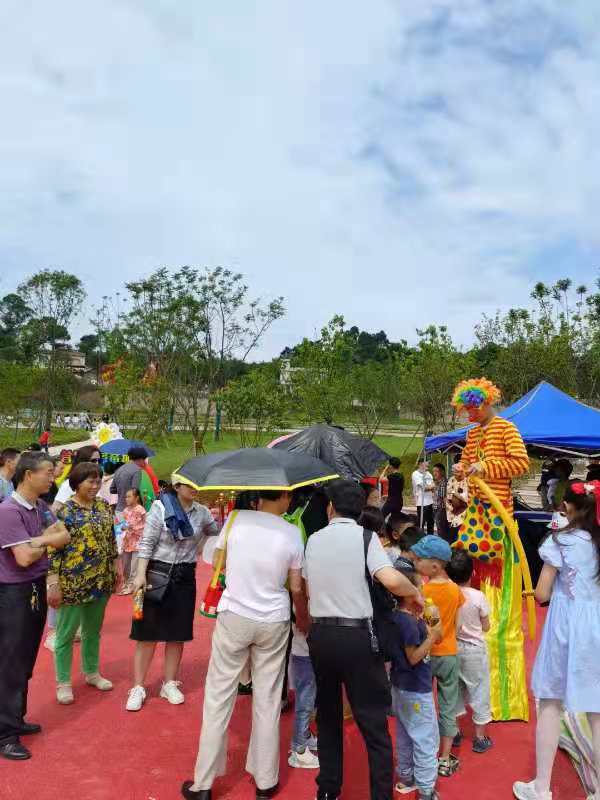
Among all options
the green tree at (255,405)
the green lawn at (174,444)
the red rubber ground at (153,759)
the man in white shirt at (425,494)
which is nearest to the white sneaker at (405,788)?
the red rubber ground at (153,759)

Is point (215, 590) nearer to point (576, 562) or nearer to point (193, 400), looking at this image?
point (576, 562)

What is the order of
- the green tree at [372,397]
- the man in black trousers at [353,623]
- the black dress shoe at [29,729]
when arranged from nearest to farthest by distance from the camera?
the man in black trousers at [353,623]
the black dress shoe at [29,729]
the green tree at [372,397]

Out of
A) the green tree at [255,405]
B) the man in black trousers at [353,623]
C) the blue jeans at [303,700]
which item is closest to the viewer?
the man in black trousers at [353,623]

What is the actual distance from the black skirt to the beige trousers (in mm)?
1171

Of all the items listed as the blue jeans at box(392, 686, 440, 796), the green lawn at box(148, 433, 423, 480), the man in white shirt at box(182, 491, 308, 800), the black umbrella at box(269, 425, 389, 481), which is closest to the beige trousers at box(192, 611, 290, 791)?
the man in white shirt at box(182, 491, 308, 800)

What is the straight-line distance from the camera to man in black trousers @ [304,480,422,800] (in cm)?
289

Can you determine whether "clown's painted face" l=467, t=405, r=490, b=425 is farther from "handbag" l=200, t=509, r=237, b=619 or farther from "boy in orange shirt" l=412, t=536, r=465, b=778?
"handbag" l=200, t=509, r=237, b=619

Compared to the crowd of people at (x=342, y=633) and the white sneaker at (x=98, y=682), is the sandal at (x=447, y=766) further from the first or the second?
the white sneaker at (x=98, y=682)

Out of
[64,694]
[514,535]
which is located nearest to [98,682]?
[64,694]

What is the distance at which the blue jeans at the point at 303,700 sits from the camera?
3656mm

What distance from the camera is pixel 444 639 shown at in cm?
356

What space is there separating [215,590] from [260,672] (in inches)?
19.9

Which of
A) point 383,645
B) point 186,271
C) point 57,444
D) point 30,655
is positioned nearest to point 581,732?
point 383,645

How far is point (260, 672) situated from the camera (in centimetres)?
321
